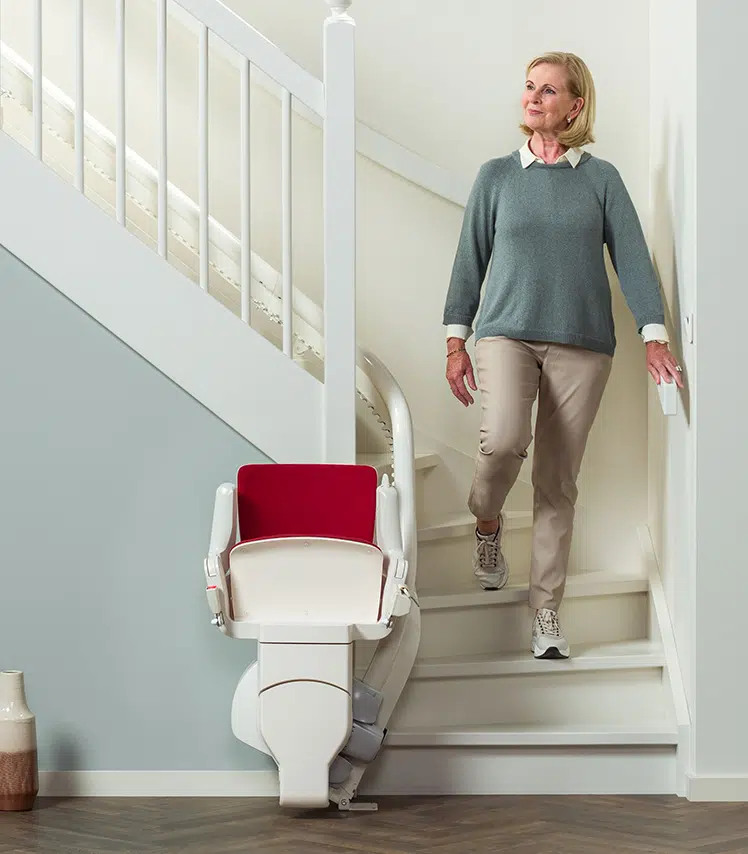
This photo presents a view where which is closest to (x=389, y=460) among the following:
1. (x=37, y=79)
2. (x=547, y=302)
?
(x=547, y=302)

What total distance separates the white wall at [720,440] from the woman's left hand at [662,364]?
0.10m

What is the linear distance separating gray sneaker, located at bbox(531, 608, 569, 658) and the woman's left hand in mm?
671

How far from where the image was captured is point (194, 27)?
3732mm

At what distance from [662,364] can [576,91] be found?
0.76m

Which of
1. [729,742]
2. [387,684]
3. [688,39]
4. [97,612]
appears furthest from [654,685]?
[688,39]

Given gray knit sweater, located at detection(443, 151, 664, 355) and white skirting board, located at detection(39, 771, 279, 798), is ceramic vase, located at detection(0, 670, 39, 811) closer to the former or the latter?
white skirting board, located at detection(39, 771, 279, 798)

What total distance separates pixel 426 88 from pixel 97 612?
1.98 metres

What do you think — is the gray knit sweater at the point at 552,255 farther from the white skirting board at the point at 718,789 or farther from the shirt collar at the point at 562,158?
the white skirting board at the point at 718,789

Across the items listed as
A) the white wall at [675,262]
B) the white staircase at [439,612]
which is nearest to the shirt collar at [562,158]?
the white wall at [675,262]

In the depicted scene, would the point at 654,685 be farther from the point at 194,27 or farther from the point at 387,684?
the point at 194,27

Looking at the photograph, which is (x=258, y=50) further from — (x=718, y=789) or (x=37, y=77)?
(x=718, y=789)

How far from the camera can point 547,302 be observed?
9.75ft

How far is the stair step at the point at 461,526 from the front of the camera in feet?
10.8

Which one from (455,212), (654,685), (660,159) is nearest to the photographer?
(654,685)
